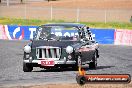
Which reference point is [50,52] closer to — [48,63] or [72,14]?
[48,63]

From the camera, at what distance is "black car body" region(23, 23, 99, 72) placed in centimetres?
1886

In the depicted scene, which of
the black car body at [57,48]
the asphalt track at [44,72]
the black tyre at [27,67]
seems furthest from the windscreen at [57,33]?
the black tyre at [27,67]

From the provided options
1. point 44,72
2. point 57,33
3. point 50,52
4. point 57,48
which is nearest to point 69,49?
point 57,48

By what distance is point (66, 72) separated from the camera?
19.1 m

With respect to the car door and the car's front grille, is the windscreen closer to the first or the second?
the car door

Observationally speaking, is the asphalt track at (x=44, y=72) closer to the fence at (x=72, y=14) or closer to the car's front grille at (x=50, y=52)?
the car's front grille at (x=50, y=52)

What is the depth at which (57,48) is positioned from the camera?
61.9 ft

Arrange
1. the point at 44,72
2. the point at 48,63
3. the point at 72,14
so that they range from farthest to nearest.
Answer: the point at 72,14, the point at 44,72, the point at 48,63

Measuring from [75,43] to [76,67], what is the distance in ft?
2.69

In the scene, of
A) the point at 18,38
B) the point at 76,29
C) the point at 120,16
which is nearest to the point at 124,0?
the point at 120,16

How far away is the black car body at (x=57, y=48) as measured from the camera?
61.9 feet

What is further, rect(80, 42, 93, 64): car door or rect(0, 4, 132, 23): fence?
rect(0, 4, 132, 23): fence

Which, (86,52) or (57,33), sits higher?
(57,33)

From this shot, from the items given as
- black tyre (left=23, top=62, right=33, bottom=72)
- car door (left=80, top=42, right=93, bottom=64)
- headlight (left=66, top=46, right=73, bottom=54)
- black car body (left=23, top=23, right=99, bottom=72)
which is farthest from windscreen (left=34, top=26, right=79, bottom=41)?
black tyre (left=23, top=62, right=33, bottom=72)
